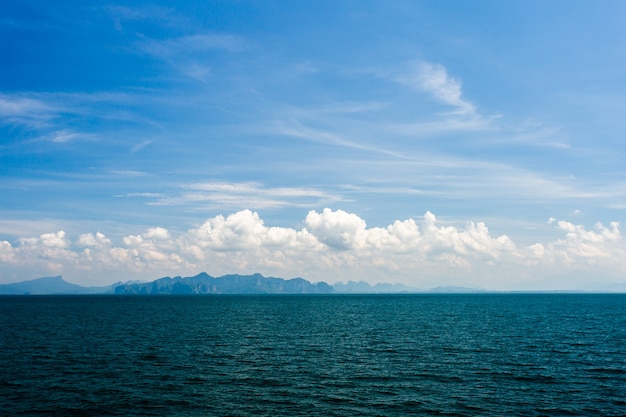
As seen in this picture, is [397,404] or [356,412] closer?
[356,412]

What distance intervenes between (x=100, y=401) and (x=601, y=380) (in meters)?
57.2

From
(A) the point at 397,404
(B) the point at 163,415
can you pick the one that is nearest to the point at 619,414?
(A) the point at 397,404

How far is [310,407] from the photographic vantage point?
136ft

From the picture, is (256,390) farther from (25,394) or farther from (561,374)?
(561,374)

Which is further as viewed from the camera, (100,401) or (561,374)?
(561,374)

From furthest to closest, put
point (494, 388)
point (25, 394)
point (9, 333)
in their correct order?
point (9, 333) < point (494, 388) < point (25, 394)

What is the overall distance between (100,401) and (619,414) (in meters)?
49.9

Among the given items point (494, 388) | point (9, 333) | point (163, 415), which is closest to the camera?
point (163, 415)

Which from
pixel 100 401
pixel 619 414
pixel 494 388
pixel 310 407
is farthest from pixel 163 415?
pixel 619 414

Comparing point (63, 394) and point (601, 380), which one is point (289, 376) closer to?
point (63, 394)

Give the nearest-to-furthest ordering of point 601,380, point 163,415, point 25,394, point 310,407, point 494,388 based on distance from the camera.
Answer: point 163,415 → point 310,407 → point 25,394 → point 494,388 → point 601,380

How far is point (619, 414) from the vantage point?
39375 mm

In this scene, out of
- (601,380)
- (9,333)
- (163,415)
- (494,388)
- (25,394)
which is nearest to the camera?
(163,415)

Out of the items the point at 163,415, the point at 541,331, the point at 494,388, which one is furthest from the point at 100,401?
the point at 541,331
